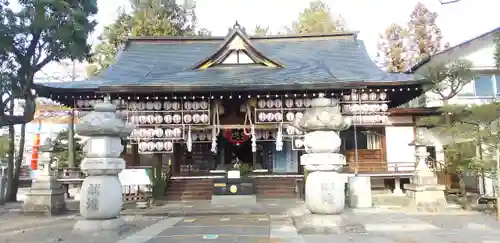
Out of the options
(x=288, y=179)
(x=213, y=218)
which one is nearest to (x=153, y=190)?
(x=213, y=218)

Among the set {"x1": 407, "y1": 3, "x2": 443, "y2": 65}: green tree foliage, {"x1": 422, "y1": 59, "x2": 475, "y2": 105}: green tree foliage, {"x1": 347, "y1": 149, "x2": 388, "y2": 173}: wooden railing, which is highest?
{"x1": 407, "y1": 3, "x2": 443, "y2": 65}: green tree foliage

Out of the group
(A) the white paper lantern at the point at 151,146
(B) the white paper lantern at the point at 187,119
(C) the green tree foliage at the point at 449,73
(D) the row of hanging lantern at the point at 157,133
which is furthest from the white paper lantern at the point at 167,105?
(C) the green tree foliage at the point at 449,73

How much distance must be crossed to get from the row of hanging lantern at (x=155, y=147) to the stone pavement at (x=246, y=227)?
237 cm

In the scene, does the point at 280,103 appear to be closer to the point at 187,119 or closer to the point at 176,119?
the point at 187,119

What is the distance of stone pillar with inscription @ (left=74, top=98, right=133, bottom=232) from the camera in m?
9.02

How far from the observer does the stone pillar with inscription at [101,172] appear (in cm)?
902

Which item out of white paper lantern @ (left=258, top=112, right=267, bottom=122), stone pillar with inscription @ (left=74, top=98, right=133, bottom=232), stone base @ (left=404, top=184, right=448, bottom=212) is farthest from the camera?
white paper lantern @ (left=258, top=112, right=267, bottom=122)

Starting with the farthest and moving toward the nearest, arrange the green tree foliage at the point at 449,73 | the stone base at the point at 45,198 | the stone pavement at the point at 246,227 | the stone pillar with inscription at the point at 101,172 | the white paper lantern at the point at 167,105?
1. the green tree foliage at the point at 449,73
2. the white paper lantern at the point at 167,105
3. the stone base at the point at 45,198
4. the stone pillar with inscription at the point at 101,172
5. the stone pavement at the point at 246,227

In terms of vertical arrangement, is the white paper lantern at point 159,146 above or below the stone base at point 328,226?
above

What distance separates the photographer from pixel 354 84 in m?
15.1

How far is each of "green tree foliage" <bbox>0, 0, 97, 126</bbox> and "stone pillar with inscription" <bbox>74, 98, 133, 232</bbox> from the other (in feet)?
25.9

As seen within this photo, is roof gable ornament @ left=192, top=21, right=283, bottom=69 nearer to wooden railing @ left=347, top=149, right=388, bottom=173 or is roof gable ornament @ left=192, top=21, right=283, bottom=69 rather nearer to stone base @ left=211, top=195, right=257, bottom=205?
wooden railing @ left=347, top=149, right=388, bottom=173

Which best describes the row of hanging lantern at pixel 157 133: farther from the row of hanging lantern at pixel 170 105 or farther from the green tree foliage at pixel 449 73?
the green tree foliage at pixel 449 73

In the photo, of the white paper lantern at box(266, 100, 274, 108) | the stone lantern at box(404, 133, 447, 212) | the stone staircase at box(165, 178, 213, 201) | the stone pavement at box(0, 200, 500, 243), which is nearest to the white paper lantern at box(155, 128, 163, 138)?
the stone pavement at box(0, 200, 500, 243)
